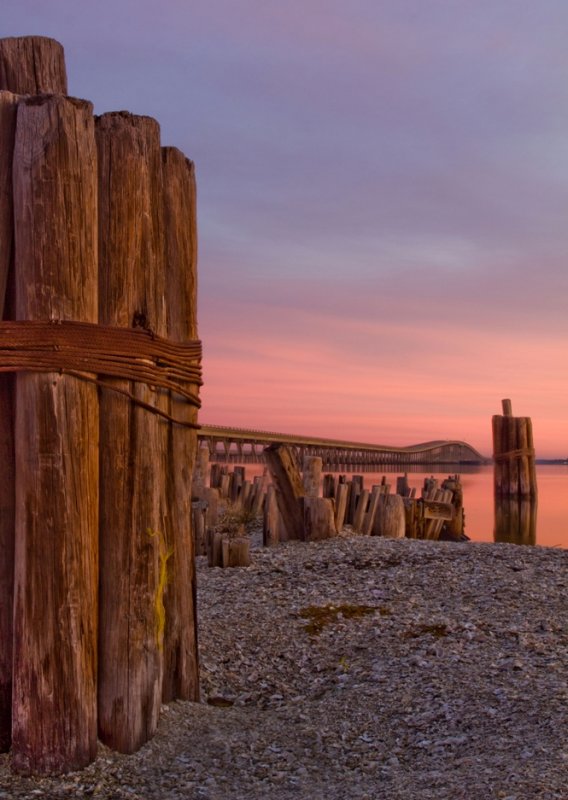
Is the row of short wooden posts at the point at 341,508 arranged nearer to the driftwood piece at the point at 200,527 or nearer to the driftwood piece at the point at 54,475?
the driftwood piece at the point at 200,527

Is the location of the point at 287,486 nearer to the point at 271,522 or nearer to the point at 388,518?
the point at 271,522

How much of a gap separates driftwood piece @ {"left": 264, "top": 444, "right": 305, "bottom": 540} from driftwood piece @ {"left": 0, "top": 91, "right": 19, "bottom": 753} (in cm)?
759

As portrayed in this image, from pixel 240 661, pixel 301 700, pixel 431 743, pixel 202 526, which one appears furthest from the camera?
pixel 202 526

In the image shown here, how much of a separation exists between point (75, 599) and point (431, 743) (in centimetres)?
216

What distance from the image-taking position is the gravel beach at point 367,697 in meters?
4.29

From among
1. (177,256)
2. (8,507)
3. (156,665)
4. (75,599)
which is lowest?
(156,665)

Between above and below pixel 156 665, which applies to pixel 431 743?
below

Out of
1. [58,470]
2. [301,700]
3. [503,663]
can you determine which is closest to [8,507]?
[58,470]

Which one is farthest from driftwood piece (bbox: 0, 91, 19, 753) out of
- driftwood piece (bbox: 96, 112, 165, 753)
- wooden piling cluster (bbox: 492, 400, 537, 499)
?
wooden piling cluster (bbox: 492, 400, 537, 499)

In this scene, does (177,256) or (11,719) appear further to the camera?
(177,256)

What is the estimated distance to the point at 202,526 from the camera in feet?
41.3

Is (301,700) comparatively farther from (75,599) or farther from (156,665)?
(75,599)

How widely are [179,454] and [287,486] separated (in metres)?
7.01

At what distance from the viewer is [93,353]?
14.8 feet
